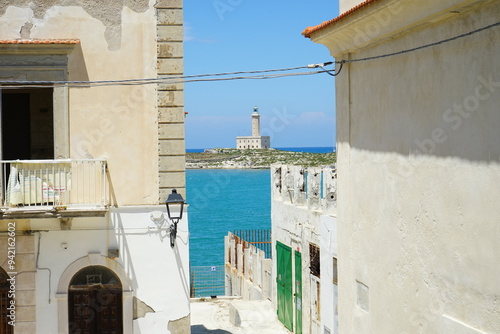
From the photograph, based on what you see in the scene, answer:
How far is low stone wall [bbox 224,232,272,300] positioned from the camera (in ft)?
77.9

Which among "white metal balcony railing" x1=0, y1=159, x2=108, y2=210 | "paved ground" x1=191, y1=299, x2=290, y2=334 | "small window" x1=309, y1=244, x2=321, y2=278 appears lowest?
"paved ground" x1=191, y1=299, x2=290, y2=334

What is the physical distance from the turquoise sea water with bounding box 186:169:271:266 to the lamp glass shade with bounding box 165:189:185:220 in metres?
55.0

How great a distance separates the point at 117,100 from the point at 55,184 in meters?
1.84

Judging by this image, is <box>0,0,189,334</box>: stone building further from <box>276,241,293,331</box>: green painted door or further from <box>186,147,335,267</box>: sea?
<box>186,147,335,267</box>: sea

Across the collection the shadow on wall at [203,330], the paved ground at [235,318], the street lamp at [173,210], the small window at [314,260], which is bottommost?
the paved ground at [235,318]

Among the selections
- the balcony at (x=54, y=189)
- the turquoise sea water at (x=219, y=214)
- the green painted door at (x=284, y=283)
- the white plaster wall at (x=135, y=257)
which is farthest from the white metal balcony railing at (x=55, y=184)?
the turquoise sea water at (x=219, y=214)

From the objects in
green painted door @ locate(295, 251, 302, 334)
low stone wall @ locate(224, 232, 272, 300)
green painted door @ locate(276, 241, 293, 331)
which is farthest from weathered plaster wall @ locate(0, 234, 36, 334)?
low stone wall @ locate(224, 232, 272, 300)

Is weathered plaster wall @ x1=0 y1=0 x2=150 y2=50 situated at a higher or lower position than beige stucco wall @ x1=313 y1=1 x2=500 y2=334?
higher

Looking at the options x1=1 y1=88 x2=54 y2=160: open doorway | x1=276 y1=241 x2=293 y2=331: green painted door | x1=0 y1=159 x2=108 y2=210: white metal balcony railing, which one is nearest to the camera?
x1=0 y1=159 x2=108 y2=210: white metal balcony railing

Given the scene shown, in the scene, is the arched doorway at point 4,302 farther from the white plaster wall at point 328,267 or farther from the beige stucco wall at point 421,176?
the beige stucco wall at point 421,176

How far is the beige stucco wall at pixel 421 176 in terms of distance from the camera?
5.88m

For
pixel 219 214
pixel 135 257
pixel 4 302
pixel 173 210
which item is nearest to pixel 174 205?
pixel 173 210

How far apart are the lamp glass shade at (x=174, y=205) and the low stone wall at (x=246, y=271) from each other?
10.3 metres

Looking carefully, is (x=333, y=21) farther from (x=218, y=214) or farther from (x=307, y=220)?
(x=218, y=214)
